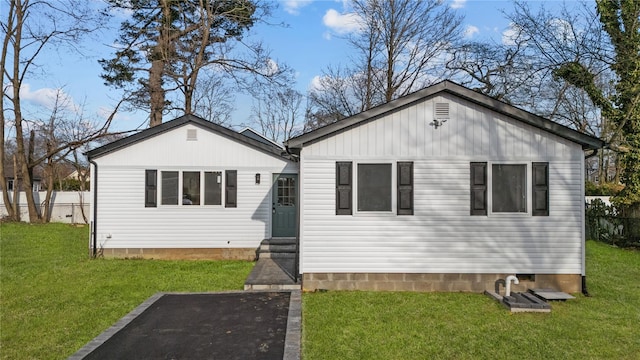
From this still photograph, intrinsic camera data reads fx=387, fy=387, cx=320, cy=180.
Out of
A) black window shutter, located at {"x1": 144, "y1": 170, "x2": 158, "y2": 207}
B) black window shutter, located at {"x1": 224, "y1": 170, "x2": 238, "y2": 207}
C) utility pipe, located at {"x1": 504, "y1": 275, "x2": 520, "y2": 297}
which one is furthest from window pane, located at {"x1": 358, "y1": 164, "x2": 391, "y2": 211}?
black window shutter, located at {"x1": 144, "y1": 170, "x2": 158, "y2": 207}

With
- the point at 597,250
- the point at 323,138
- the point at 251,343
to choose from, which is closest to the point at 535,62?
the point at 597,250

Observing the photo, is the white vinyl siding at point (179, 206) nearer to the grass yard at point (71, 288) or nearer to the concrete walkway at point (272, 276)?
the grass yard at point (71, 288)

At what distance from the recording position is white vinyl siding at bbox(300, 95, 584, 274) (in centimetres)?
731

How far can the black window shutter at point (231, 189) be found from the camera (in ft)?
34.9

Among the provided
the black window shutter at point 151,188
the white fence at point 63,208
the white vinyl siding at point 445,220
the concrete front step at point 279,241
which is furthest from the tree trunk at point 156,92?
the white vinyl siding at point 445,220

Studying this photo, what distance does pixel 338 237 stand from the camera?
Answer: 24.0 ft

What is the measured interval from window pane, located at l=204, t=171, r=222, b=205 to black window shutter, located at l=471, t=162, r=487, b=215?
21.5 feet

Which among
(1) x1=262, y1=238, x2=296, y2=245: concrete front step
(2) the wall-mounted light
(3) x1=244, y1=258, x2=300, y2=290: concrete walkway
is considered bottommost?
(3) x1=244, y1=258, x2=300, y2=290: concrete walkway

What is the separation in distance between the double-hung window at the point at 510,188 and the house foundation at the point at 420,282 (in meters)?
1.26

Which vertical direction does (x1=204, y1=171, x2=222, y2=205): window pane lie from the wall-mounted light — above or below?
below

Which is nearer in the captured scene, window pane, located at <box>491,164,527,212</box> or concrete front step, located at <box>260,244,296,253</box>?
window pane, located at <box>491,164,527,212</box>

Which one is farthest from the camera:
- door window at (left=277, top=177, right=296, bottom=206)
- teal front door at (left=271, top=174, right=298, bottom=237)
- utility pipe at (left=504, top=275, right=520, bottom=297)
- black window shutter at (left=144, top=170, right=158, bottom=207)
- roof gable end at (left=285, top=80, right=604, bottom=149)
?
door window at (left=277, top=177, right=296, bottom=206)

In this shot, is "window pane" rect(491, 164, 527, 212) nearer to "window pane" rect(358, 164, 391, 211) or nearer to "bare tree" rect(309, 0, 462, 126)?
"window pane" rect(358, 164, 391, 211)

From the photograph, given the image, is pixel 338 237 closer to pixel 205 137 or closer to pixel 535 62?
pixel 205 137
